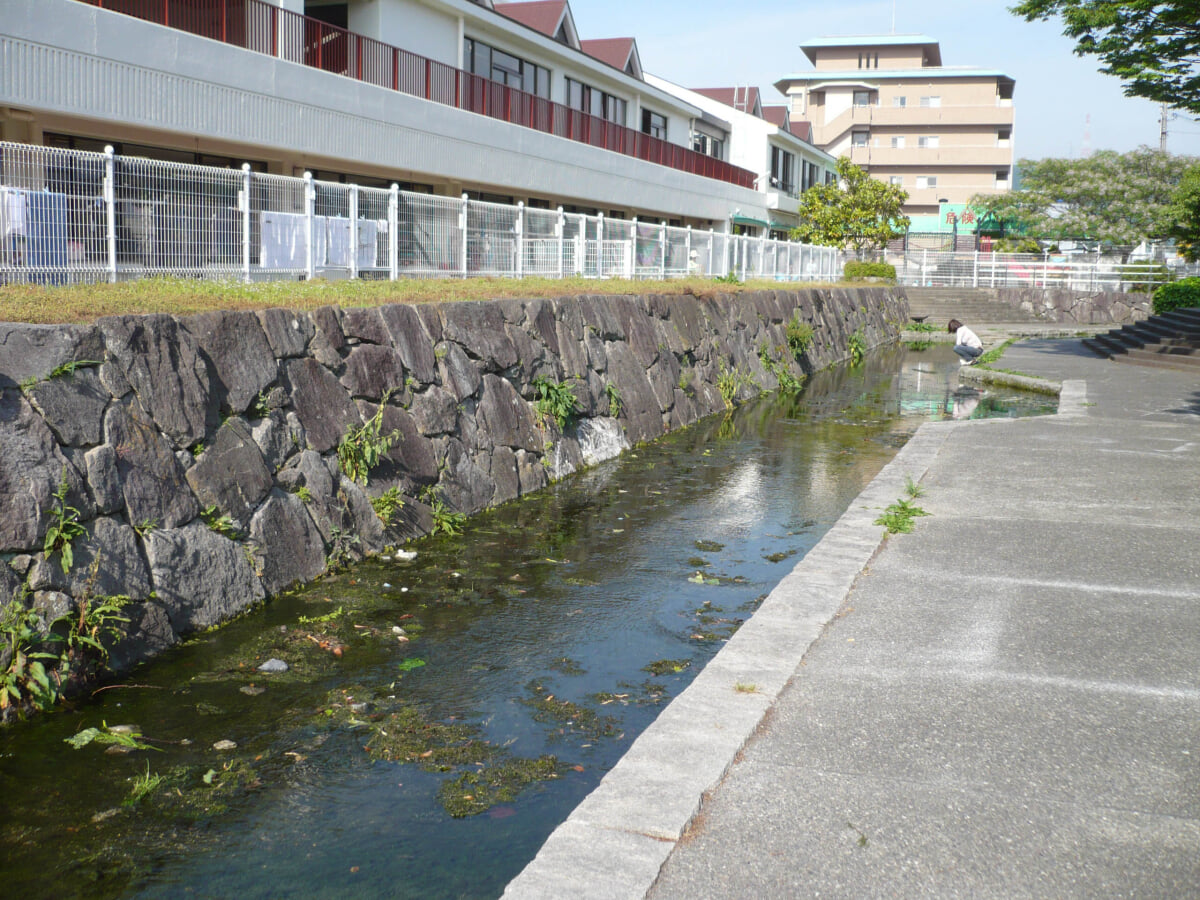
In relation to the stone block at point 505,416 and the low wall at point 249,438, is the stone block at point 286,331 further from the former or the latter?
the stone block at point 505,416

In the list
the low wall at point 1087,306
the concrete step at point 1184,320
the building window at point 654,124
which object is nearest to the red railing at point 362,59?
the building window at point 654,124

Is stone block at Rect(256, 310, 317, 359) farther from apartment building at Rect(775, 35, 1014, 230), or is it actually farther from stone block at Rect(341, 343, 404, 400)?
apartment building at Rect(775, 35, 1014, 230)

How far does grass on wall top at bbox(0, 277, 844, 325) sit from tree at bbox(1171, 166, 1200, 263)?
770 inches

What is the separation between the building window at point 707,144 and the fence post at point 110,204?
37346mm

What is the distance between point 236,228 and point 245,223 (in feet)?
0.31

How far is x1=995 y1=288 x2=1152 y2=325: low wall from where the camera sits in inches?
1662

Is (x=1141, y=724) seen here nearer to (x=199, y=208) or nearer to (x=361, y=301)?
(x=361, y=301)

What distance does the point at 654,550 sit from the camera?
820cm

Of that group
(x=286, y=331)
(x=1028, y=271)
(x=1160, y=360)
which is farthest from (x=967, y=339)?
(x=1028, y=271)

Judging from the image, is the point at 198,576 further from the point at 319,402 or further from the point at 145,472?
the point at 319,402

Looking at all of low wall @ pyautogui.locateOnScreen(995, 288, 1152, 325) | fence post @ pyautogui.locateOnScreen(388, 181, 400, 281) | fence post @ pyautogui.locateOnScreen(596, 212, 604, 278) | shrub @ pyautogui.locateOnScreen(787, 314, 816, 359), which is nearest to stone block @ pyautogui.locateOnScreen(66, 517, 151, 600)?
fence post @ pyautogui.locateOnScreen(388, 181, 400, 281)

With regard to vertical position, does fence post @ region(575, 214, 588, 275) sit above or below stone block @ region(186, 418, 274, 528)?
above

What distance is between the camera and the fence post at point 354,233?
37.2ft

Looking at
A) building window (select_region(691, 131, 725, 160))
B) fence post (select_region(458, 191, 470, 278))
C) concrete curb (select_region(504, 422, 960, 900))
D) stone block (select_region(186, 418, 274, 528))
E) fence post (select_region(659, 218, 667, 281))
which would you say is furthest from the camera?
building window (select_region(691, 131, 725, 160))
